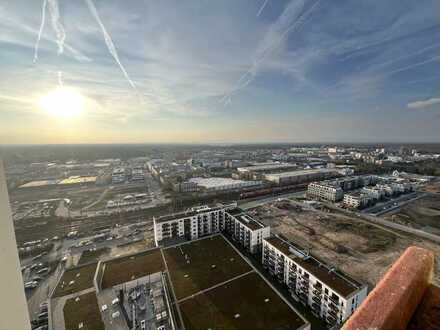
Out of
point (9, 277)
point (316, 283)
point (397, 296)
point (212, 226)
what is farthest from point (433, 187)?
point (9, 277)

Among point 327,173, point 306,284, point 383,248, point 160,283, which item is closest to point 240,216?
point 306,284

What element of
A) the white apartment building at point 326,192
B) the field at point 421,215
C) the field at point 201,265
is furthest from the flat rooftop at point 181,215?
the field at point 421,215

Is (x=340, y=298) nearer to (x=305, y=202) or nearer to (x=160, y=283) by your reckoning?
(x=160, y=283)

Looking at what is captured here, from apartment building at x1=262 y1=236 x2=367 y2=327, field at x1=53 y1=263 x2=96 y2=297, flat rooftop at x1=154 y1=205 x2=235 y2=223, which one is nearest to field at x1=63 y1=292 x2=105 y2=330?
field at x1=53 y1=263 x2=96 y2=297

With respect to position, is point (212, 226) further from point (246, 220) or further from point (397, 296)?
point (397, 296)

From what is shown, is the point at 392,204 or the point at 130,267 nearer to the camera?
the point at 130,267

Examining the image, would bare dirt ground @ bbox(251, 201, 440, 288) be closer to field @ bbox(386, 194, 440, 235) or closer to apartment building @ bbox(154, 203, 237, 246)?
field @ bbox(386, 194, 440, 235)
